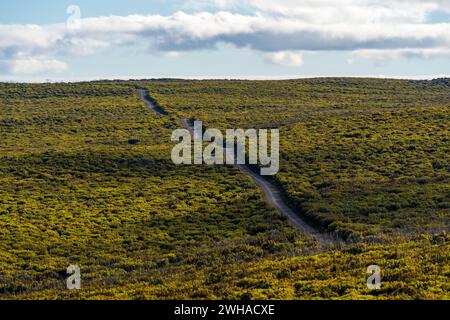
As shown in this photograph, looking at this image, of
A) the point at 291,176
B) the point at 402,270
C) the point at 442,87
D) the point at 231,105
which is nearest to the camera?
the point at 402,270

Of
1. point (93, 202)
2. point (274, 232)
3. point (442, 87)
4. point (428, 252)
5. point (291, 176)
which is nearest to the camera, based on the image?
point (428, 252)

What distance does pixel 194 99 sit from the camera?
110 meters

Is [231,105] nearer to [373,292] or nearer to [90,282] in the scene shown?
[90,282]

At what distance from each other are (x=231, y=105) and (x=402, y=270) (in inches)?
3289

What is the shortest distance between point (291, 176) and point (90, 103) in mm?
68553

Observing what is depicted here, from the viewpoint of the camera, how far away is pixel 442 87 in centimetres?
12731

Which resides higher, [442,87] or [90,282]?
[442,87]
